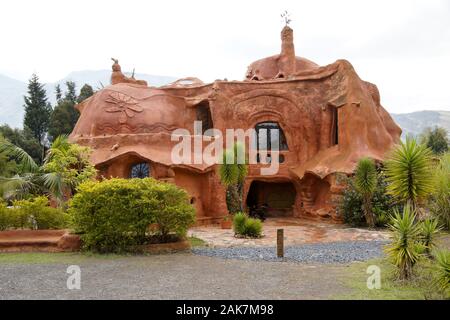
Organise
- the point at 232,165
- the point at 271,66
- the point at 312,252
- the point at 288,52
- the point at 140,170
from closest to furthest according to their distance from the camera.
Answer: the point at 312,252, the point at 232,165, the point at 140,170, the point at 288,52, the point at 271,66

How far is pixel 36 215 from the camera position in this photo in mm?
10844

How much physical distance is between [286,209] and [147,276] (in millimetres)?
15674

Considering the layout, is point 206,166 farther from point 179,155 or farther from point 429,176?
point 429,176

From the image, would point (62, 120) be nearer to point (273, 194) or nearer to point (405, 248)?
point (273, 194)

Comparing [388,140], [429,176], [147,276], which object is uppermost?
[388,140]

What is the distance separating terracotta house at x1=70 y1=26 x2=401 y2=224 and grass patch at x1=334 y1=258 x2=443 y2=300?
32.8 ft

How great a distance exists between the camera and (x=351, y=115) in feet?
61.0

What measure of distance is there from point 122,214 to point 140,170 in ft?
25.1

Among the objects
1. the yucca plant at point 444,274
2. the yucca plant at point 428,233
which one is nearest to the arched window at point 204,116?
the yucca plant at point 428,233

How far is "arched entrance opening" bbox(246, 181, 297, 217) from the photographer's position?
22.4 metres

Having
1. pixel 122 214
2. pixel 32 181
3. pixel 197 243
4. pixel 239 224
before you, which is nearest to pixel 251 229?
pixel 239 224

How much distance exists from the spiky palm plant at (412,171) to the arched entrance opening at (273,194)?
46.8 feet
